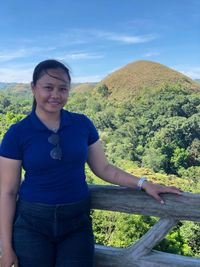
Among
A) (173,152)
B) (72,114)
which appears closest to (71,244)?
(72,114)

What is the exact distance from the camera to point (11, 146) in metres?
1.66

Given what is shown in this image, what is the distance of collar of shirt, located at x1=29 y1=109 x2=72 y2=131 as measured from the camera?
172 centimetres

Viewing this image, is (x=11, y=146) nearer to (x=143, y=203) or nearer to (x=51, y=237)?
(x=51, y=237)

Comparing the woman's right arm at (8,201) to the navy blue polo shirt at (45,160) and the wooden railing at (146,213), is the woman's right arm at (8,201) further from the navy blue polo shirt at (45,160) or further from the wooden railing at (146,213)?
the wooden railing at (146,213)

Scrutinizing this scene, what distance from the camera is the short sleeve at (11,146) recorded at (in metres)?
1.65

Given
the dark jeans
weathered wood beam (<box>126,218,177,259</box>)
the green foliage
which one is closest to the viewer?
the dark jeans

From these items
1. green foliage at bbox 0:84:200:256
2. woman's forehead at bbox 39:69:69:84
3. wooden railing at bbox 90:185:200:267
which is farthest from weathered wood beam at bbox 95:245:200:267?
green foliage at bbox 0:84:200:256

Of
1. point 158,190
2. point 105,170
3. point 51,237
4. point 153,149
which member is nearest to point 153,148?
point 153,149

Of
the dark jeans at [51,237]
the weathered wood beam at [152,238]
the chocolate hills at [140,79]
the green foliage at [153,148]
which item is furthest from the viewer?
the chocolate hills at [140,79]

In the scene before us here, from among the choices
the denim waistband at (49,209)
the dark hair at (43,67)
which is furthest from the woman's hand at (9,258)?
the dark hair at (43,67)

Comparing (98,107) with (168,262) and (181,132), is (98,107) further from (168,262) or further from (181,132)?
(168,262)

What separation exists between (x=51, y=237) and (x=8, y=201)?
225 millimetres

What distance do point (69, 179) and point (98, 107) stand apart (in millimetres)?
82209

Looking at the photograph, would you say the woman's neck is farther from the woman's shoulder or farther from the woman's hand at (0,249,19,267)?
the woman's hand at (0,249,19,267)
